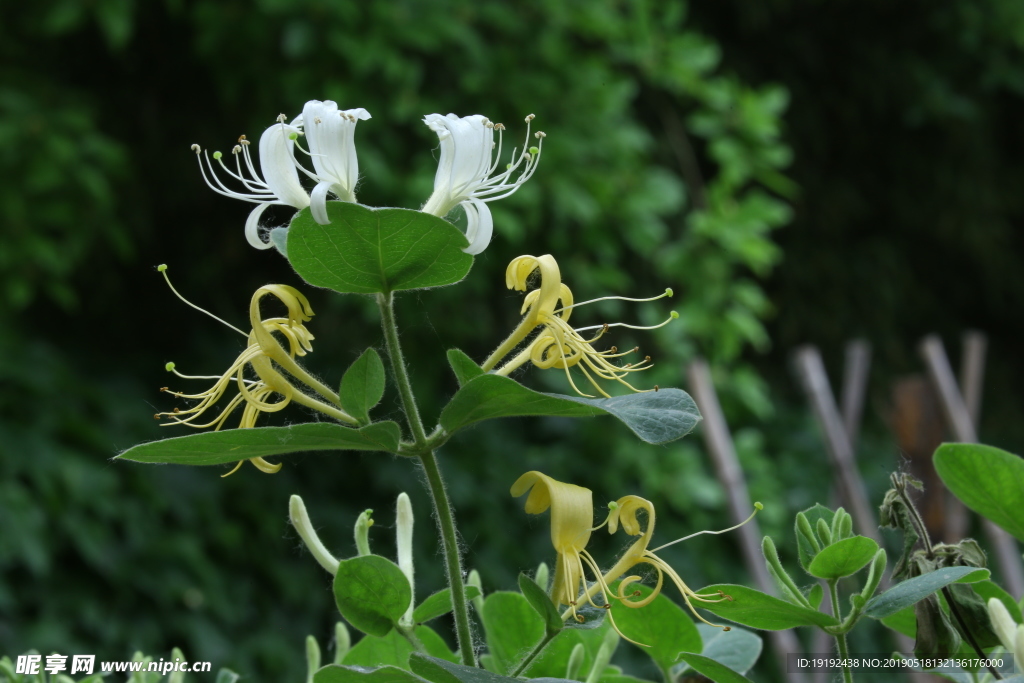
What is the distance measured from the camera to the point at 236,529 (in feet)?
4.80

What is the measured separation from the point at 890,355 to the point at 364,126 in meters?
1.79

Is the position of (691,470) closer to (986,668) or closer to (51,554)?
(51,554)

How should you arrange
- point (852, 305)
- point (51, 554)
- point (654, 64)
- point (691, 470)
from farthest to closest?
1. point (852, 305)
2. point (654, 64)
3. point (691, 470)
4. point (51, 554)

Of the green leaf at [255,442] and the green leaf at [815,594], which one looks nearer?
the green leaf at [255,442]

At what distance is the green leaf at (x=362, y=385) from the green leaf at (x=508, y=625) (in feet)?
0.33

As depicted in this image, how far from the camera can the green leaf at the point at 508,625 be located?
361 millimetres

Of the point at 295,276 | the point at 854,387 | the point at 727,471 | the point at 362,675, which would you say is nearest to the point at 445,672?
the point at 362,675

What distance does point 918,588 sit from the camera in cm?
29

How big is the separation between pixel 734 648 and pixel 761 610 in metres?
0.08

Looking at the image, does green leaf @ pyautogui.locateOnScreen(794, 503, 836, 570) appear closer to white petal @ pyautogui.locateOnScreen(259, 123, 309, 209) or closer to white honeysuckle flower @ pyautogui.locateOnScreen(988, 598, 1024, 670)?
white honeysuckle flower @ pyautogui.locateOnScreen(988, 598, 1024, 670)

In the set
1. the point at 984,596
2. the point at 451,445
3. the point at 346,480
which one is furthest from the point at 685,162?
the point at 984,596

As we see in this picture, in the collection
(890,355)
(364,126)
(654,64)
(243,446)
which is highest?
(654,64)

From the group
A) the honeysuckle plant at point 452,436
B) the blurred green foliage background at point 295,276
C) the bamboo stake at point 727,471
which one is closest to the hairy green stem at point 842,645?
the honeysuckle plant at point 452,436

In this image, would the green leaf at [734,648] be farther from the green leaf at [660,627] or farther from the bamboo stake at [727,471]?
the bamboo stake at [727,471]
